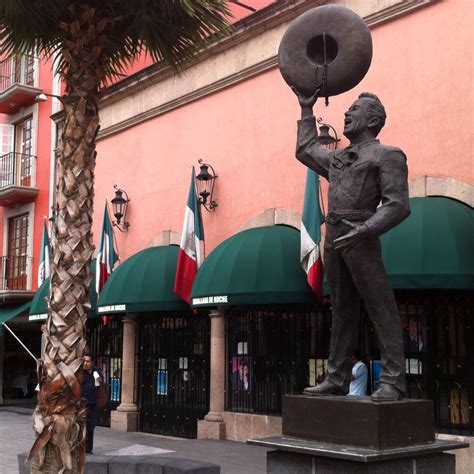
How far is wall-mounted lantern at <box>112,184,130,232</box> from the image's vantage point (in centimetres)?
1978

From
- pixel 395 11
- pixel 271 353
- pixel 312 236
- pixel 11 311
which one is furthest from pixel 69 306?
pixel 11 311

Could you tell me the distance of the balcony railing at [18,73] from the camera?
26453mm

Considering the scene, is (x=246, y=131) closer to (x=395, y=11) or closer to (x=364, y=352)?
(x=395, y=11)

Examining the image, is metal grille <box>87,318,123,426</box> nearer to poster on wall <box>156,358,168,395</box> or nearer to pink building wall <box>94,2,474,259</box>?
poster on wall <box>156,358,168,395</box>

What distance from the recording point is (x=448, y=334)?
1206 centimetres

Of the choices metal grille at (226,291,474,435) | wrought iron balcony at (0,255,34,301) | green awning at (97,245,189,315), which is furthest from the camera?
wrought iron balcony at (0,255,34,301)

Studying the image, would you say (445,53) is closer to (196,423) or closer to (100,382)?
(100,382)

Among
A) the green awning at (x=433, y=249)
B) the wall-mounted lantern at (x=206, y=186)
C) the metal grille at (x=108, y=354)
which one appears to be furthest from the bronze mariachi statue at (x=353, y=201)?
the metal grille at (x=108, y=354)

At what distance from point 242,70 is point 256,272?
511 cm

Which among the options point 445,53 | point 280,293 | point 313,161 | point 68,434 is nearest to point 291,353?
point 280,293

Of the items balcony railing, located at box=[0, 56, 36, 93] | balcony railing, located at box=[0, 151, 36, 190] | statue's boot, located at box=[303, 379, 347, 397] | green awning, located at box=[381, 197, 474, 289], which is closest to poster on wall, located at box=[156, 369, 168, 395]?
green awning, located at box=[381, 197, 474, 289]

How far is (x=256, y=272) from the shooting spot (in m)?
13.5

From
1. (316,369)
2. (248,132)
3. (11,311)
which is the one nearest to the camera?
(316,369)

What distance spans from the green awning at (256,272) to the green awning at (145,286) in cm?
152
